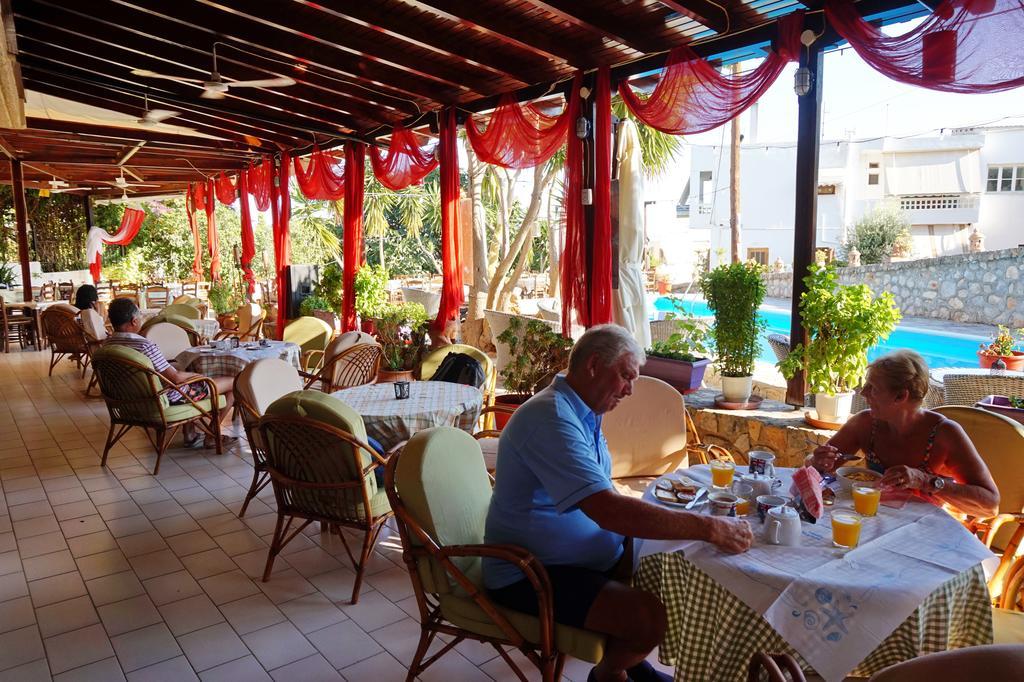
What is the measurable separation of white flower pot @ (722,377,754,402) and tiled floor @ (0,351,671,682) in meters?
2.21

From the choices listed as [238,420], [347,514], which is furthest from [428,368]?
[238,420]

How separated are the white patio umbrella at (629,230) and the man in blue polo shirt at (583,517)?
3196 mm

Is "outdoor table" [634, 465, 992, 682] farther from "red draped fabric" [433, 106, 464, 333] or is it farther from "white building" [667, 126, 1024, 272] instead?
"white building" [667, 126, 1024, 272]

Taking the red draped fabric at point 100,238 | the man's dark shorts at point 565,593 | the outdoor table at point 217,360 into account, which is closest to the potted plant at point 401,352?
the outdoor table at point 217,360

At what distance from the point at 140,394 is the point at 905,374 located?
179 inches

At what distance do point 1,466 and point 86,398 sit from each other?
2.25 m

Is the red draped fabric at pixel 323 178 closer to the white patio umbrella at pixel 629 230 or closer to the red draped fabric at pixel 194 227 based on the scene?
the white patio umbrella at pixel 629 230

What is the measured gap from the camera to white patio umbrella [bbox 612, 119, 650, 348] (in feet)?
17.0

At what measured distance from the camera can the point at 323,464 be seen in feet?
9.61

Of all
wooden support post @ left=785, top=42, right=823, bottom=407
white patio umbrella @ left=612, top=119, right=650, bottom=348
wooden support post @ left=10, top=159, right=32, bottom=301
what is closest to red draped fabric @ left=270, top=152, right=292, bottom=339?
wooden support post @ left=10, top=159, right=32, bottom=301

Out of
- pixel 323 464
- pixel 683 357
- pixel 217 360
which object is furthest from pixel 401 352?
pixel 323 464

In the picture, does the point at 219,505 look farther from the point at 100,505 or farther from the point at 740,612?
the point at 740,612

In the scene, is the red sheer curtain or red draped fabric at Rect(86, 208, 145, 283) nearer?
the red sheer curtain

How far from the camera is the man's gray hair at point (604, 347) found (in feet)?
6.63
